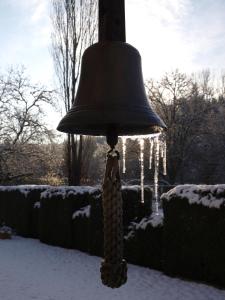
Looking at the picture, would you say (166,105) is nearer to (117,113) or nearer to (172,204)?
(172,204)

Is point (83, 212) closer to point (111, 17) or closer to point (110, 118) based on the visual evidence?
point (110, 118)

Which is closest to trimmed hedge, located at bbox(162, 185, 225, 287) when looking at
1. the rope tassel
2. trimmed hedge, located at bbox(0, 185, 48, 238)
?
the rope tassel

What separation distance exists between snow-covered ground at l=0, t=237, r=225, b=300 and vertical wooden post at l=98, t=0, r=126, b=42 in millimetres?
5702

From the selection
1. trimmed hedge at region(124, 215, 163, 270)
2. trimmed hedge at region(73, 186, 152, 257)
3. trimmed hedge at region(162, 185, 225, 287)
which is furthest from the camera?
trimmed hedge at region(73, 186, 152, 257)

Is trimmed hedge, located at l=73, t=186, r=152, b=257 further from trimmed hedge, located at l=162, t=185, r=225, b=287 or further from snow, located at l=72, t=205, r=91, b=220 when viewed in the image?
trimmed hedge, located at l=162, t=185, r=225, b=287

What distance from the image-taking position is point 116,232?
192 cm

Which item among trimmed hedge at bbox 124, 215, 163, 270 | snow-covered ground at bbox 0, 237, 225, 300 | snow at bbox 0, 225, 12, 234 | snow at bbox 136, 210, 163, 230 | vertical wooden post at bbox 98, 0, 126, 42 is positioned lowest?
snow at bbox 0, 225, 12, 234

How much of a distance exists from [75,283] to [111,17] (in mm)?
6790

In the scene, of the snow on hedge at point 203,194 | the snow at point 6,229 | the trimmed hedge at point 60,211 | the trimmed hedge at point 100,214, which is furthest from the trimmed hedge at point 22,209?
the snow on hedge at point 203,194

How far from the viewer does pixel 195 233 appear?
7.90m

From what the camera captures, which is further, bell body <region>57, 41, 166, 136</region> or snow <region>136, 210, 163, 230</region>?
snow <region>136, 210, 163, 230</region>

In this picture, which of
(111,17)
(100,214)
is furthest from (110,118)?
(100,214)

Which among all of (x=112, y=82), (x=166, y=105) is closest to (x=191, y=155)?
(x=166, y=105)

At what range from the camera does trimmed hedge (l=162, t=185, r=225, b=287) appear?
7504 mm
